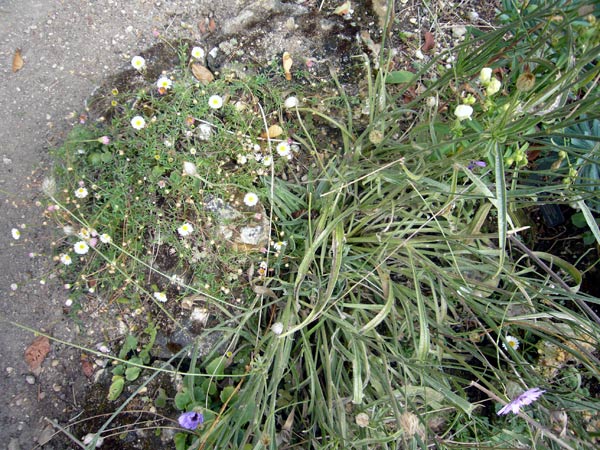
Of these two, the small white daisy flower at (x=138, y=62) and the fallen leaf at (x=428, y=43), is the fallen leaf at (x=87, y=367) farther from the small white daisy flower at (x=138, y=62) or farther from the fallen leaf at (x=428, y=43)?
the fallen leaf at (x=428, y=43)

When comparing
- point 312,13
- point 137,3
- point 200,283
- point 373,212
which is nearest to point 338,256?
point 373,212

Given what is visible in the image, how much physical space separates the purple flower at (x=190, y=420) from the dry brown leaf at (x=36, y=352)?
2.36 feet

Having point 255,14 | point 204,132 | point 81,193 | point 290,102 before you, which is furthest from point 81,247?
point 255,14

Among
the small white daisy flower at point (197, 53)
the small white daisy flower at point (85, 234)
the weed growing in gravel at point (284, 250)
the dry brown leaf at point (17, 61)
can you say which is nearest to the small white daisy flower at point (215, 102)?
the weed growing in gravel at point (284, 250)

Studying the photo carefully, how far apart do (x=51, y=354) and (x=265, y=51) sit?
5.60 ft

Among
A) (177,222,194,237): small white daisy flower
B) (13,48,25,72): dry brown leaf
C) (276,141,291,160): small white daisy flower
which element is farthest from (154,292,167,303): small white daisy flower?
(13,48,25,72): dry brown leaf

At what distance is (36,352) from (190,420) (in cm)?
79

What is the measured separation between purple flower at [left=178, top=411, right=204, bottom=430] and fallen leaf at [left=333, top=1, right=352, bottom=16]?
1.97 meters

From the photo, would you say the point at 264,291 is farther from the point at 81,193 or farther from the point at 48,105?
the point at 48,105

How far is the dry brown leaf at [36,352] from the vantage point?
1894mm

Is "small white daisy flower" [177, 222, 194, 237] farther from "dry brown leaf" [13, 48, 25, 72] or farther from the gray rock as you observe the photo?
"dry brown leaf" [13, 48, 25, 72]

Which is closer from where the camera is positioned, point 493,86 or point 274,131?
point 493,86

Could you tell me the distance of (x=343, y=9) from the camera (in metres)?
2.18

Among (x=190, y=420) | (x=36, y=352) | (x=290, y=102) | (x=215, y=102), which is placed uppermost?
(x=215, y=102)
